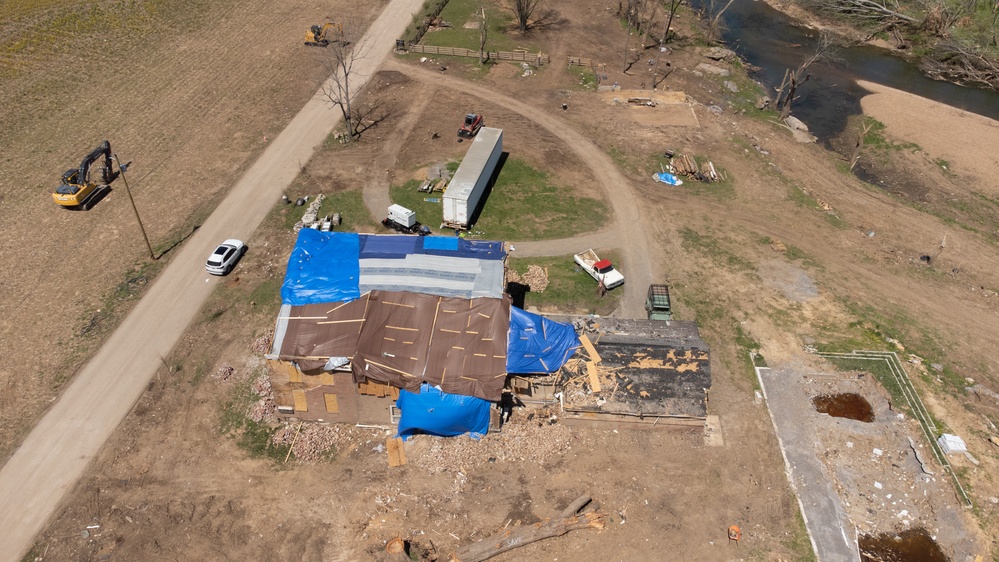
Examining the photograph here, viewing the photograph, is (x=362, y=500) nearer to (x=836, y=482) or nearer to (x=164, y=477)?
(x=164, y=477)

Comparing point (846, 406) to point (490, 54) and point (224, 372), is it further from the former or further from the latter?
point (490, 54)

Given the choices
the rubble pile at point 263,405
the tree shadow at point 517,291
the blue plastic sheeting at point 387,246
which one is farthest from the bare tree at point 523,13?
the rubble pile at point 263,405

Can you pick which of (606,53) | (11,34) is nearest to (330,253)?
(606,53)

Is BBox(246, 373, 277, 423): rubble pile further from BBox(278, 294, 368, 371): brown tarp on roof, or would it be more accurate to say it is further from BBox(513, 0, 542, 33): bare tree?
A: BBox(513, 0, 542, 33): bare tree

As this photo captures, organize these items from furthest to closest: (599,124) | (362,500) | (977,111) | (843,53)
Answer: (843,53), (977,111), (599,124), (362,500)

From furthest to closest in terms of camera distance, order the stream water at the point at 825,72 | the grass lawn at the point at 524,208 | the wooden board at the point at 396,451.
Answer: the stream water at the point at 825,72
the grass lawn at the point at 524,208
the wooden board at the point at 396,451

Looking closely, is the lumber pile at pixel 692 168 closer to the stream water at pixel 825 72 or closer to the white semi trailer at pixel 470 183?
the white semi trailer at pixel 470 183

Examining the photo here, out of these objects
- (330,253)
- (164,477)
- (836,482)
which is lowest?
(164,477)
